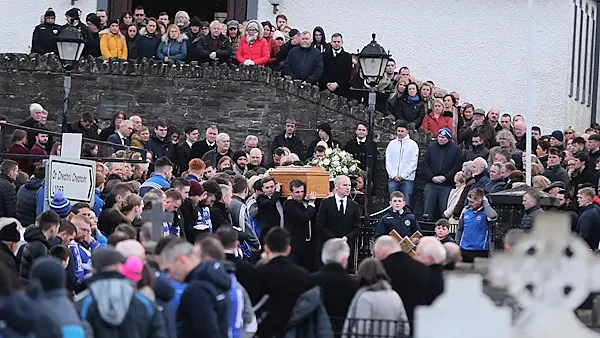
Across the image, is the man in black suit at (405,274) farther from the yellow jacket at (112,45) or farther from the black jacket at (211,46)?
the yellow jacket at (112,45)

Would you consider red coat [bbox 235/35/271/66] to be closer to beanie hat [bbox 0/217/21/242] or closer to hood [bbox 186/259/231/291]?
beanie hat [bbox 0/217/21/242]

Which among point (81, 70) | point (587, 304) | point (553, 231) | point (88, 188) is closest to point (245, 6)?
point (81, 70)

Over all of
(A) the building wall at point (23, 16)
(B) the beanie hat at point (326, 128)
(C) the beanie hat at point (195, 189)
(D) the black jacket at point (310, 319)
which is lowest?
(D) the black jacket at point (310, 319)

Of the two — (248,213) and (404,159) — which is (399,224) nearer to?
(248,213)

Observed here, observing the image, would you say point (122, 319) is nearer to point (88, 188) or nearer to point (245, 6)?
point (88, 188)

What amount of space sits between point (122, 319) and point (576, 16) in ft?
97.2

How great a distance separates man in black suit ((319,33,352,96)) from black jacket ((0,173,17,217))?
1228cm

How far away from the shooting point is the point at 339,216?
24.5 m

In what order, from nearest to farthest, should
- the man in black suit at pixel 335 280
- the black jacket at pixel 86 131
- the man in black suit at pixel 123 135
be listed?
the man in black suit at pixel 335 280 → the man in black suit at pixel 123 135 → the black jacket at pixel 86 131

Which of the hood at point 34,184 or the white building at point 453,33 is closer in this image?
the hood at point 34,184

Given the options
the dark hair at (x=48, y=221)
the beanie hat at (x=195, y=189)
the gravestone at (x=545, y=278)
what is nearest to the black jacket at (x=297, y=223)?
→ the beanie hat at (x=195, y=189)

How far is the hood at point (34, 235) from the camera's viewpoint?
62.3 ft

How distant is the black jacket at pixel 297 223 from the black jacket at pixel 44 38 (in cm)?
1321

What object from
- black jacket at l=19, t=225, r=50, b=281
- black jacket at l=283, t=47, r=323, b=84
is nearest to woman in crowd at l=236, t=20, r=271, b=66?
black jacket at l=283, t=47, r=323, b=84
